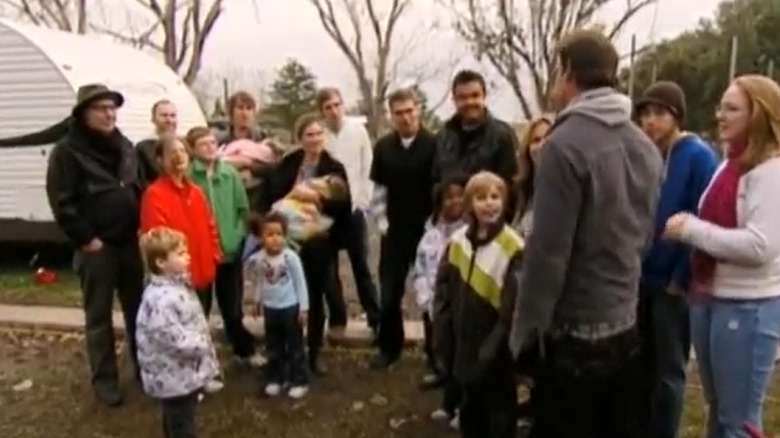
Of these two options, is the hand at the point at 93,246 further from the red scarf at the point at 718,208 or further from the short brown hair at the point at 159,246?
the red scarf at the point at 718,208

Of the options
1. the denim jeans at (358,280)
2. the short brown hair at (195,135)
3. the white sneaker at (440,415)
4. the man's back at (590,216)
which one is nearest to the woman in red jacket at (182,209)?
the short brown hair at (195,135)

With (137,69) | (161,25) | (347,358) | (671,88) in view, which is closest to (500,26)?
(161,25)

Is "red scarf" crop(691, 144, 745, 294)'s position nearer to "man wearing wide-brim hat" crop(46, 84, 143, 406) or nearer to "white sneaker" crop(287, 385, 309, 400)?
"white sneaker" crop(287, 385, 309, 400)

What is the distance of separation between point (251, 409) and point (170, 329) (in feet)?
4.14

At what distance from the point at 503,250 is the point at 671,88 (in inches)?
43.3

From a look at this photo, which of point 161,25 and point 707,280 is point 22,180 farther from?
point 161,25

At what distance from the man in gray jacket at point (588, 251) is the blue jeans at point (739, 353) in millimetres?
479

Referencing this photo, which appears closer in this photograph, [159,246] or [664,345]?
[664,345]

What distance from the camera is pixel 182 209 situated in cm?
595

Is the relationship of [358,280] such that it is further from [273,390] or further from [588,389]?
[588,389]

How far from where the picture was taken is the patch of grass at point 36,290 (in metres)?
9.48

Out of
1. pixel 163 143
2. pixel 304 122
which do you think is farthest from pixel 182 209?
pixel 304 122

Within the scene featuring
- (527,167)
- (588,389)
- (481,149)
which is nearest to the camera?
(588,389)

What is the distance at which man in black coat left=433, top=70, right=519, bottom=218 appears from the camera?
561 centimetres
